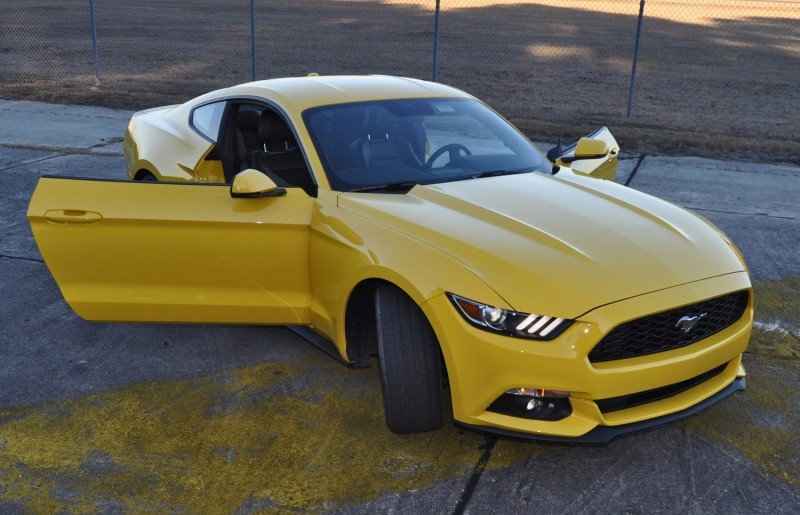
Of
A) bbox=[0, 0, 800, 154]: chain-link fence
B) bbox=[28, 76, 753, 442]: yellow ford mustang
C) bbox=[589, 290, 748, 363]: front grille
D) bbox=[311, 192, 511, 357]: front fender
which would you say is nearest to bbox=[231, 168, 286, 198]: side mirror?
bbox=[28, 76, 753, 442]: yellow ford mustang

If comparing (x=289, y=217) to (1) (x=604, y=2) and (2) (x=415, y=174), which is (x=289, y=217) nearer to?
(2) (x=415, y=174)

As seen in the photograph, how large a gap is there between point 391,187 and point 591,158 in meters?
1.65

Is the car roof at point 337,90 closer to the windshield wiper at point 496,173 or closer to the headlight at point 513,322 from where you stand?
the windshield wiper at point 496,173

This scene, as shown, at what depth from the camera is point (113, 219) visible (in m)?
4.14

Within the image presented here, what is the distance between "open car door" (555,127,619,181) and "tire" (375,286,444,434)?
6.61 ft

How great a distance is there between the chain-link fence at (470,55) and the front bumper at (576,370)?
8.28 m

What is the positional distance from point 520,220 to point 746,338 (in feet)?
3.71

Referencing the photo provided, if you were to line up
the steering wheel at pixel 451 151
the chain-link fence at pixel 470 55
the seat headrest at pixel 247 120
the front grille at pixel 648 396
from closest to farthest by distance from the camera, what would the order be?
the front grille at pixel 648 396 → the steering wheel at pixel 451 151 → the seat headrest at pixel 247 120 → the chain-link fence at pixel 470 55

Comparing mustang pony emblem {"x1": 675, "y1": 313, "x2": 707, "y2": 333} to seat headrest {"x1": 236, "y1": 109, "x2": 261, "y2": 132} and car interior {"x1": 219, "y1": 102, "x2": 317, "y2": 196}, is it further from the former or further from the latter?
seat headrest {"x1": 236, "y1": 109, "x2": 261, "y2": 132}

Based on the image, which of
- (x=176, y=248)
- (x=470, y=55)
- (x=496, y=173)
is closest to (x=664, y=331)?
(x=496, y=173)

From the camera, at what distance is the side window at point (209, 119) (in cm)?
542

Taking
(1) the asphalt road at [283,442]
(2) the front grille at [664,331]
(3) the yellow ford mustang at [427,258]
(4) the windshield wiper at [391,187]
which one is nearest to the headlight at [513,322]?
(3) the yellow ford mustang at [427,258]

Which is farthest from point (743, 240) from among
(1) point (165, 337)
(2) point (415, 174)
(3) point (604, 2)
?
(3) point (604, 2)

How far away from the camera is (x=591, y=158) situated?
5289 mm
